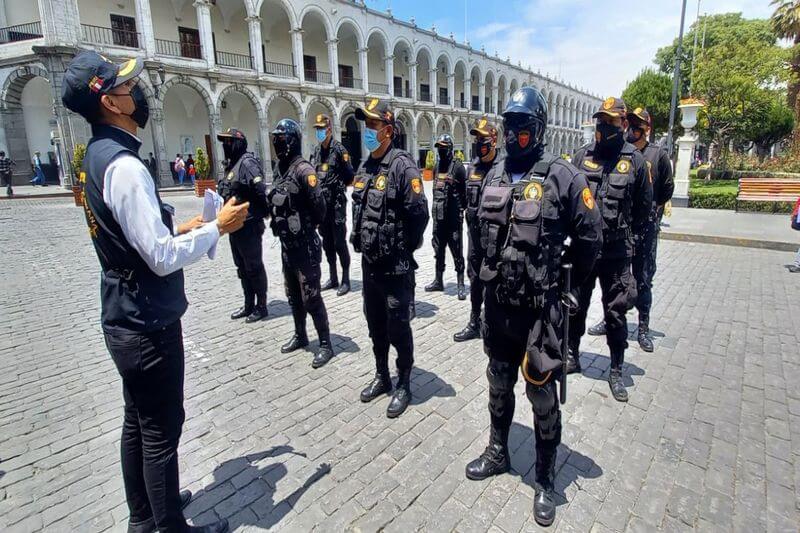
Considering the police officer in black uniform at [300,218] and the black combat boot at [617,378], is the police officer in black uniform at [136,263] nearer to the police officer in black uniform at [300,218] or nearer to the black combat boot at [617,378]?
Result: the police officer in black uniform at [300,218]

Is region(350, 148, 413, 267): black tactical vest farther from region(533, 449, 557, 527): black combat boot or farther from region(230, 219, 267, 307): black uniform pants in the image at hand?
region(230, 219, 267, 307): black uniform pants

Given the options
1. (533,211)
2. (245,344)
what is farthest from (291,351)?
(533,211)

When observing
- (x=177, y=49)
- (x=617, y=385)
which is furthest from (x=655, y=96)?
(x=617, y=385)

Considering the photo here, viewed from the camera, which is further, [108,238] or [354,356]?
[354,356]

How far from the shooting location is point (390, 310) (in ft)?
11.4

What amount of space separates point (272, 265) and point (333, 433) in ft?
19.0

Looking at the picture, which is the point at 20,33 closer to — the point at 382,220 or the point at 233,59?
the point at 233,59

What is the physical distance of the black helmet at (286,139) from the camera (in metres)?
4.31

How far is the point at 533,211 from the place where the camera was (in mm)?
2293

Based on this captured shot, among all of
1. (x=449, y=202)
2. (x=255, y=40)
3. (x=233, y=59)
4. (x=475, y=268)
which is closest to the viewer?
(x=475, y=268)

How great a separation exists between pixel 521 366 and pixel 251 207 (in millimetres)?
4010

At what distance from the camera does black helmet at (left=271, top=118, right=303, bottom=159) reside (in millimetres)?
4312

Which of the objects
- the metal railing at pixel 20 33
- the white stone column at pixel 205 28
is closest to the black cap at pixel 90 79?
the white stone column at pixel 205 28

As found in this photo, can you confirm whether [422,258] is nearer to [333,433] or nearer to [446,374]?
[446,374]
